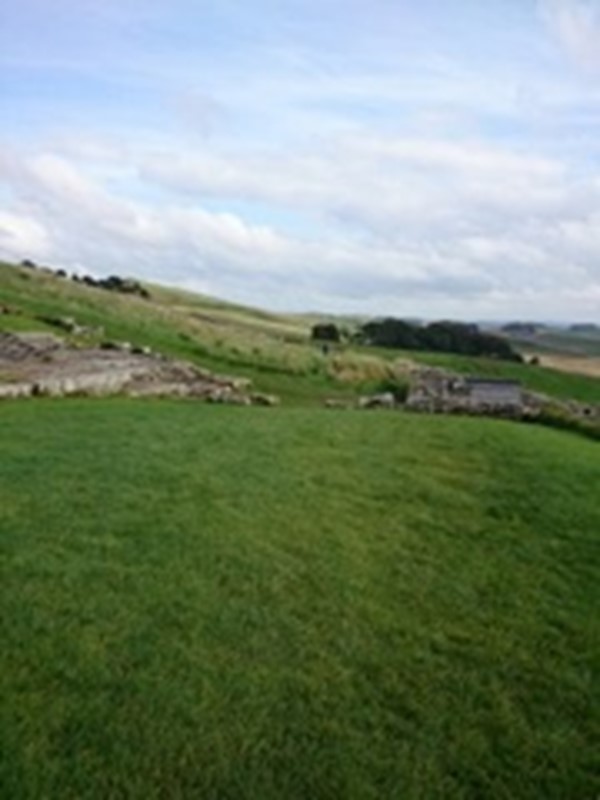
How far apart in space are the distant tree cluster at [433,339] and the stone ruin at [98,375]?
5410 cm

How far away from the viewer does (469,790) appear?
8.36 meters

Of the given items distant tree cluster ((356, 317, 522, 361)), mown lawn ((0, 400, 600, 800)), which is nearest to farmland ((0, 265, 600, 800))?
mown lawn ((0, 400, 600, 800))

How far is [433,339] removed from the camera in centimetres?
9094

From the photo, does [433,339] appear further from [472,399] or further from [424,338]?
[472,399]

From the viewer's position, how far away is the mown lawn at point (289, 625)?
8.31 meters

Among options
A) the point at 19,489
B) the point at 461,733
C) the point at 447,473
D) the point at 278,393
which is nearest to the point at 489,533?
the point at 447,473

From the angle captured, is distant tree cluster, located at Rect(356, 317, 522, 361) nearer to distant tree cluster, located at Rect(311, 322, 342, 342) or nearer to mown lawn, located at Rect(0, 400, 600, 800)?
distant tree cluster, located at Rect(311, 322, 342, 342)

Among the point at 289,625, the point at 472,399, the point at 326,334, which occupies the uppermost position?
the point at 326,334

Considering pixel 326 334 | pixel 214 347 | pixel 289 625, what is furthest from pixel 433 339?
pixel 289 625

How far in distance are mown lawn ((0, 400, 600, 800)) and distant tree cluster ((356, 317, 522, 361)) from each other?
70.0 meters

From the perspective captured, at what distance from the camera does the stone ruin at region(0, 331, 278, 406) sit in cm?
2512

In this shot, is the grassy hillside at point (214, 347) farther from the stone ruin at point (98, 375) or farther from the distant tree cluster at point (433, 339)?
the distant tree cluster at point (433, 339)

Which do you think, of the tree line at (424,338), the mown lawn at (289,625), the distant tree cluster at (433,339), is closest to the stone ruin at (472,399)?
the mown lawn at (289,625)

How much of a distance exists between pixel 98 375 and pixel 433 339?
66.7 metres
